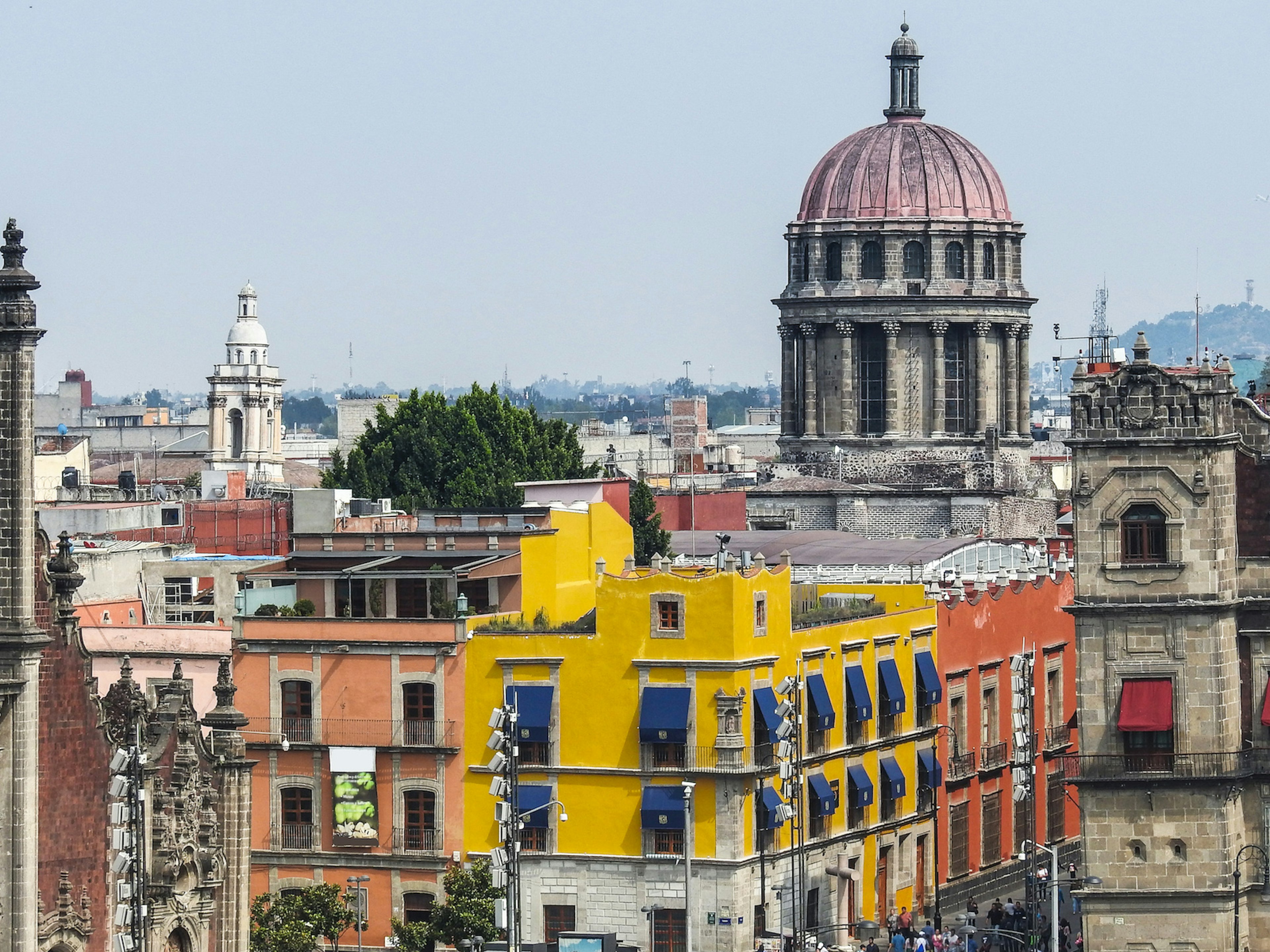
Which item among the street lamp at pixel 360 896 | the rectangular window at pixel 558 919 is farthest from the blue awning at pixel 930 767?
the street lamp at pixel 360 896

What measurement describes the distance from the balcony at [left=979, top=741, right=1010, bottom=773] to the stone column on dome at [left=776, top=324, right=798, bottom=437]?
48.5 meters

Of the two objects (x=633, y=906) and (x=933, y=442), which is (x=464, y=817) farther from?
(x=933, y=442)

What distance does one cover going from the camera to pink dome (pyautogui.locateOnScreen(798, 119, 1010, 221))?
495ft

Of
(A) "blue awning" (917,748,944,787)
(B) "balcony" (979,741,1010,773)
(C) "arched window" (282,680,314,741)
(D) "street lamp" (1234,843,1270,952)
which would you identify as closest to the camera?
(D) "street lamp" (1234,843,1270,952)

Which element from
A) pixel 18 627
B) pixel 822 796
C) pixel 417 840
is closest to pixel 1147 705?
pixel 822 796

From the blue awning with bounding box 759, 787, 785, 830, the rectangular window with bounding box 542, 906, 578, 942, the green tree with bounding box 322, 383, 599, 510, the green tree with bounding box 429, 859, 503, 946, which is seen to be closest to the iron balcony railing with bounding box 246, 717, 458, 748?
the green tree with bounding box 429, 859, 503, 946

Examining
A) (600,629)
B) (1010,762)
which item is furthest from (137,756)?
(1010,762)

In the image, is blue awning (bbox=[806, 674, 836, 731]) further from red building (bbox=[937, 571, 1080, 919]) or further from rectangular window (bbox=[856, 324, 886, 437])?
rectangular window (bbox=[856, 324, 886, 437])

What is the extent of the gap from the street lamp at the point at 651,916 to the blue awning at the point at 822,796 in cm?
614

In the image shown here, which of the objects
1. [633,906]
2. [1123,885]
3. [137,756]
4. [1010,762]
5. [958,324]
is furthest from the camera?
[958,324]

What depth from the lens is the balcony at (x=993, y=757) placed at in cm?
10525

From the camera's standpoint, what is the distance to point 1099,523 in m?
81.9

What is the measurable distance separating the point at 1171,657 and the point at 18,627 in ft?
108

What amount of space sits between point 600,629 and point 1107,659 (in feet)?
47.0
